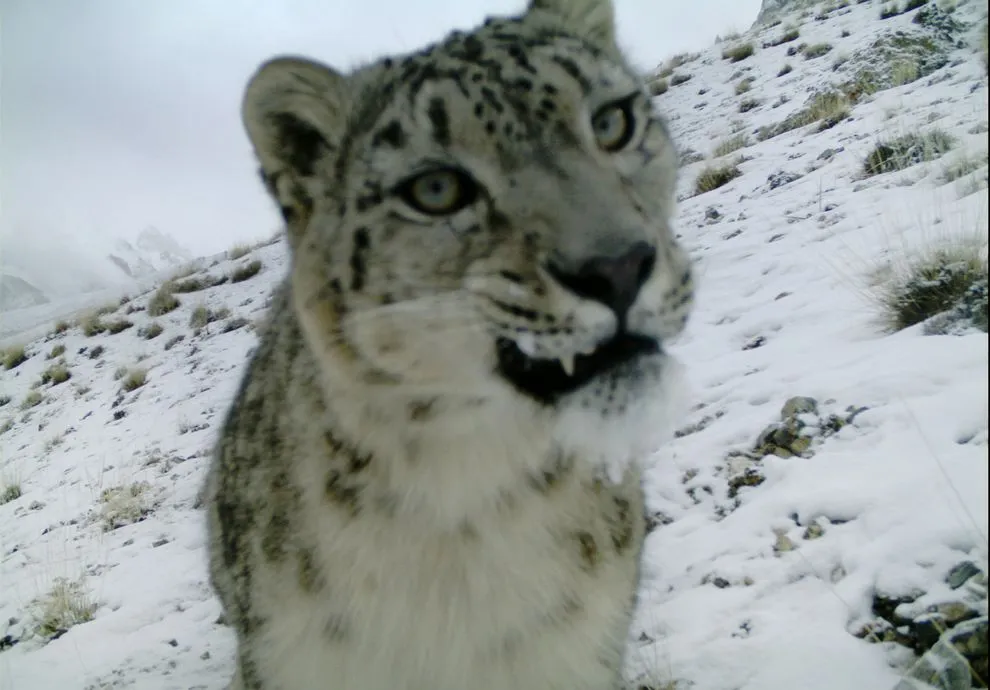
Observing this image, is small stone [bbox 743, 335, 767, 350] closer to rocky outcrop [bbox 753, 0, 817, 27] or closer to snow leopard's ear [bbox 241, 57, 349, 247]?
snow leopard's ear [bbox 241, 57, 349, 247]

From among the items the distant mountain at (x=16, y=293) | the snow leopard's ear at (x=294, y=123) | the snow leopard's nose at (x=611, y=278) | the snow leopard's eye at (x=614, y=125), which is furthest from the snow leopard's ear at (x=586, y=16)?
the distant mountain at (x=16, y=293)

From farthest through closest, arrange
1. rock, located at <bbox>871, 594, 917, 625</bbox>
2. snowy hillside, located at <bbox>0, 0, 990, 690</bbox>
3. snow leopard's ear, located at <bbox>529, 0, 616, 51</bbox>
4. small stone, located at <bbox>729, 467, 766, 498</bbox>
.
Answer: small stone, located at <bbox>729, 467, 766, 498</bbox> → snow leopard's ear, located at <bbox>529, 0, 616, 51</bbox> → rock, located at <bbox>871, 594, 917, 625</bbox> → snowy hillside, located at <bbox>0, 0, 990, 690</bbox>

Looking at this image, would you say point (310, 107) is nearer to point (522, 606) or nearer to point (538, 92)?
point (538, 92)

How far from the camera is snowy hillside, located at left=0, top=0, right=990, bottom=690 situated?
99 centimetres

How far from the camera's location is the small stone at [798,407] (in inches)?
63.4

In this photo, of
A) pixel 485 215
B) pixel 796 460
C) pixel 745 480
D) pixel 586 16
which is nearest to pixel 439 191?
pixel 485 215

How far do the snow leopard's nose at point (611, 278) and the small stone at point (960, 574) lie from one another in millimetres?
635

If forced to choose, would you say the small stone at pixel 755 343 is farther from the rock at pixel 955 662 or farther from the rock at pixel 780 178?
the rock at pixel 955 662

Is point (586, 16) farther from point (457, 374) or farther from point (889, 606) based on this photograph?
point (889, 606)

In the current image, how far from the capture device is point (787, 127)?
259 centimetres

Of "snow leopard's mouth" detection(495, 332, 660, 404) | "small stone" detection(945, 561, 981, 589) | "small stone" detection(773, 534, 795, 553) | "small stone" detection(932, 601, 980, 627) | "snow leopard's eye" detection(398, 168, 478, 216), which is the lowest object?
"small stone" detection(773, 534, 795, 553)

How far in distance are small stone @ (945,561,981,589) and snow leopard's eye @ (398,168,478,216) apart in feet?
3.03

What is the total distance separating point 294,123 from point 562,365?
2.58 feet

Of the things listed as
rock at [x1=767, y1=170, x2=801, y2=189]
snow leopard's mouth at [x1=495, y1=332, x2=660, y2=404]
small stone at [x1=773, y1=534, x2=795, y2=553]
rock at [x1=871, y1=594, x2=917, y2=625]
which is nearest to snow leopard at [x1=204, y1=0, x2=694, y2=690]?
snow leopard's mouth at [x1=495, y1=332, x2=660, y2=404]
